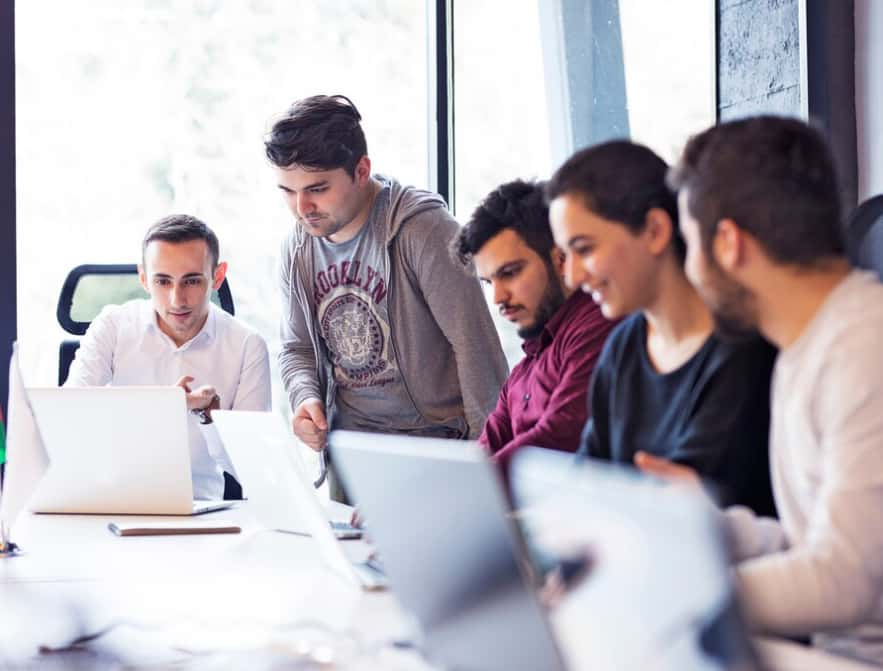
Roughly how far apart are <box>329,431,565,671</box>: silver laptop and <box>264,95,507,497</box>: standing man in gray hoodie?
153 cm

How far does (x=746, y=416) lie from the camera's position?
152 centimetres

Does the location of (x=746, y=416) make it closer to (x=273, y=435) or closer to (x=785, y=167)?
(x=785, y=167)

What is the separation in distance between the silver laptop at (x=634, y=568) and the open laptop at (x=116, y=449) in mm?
1565

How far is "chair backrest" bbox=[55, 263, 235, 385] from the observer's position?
3.09m

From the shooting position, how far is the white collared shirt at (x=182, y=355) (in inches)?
121

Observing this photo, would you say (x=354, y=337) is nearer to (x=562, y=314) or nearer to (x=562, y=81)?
(x=562, y=314)

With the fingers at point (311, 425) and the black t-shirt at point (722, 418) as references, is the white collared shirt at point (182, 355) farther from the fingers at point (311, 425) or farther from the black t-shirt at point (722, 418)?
the black t-shirt at point (722, 418)

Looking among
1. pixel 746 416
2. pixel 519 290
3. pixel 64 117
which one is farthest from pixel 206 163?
pixel 746 416

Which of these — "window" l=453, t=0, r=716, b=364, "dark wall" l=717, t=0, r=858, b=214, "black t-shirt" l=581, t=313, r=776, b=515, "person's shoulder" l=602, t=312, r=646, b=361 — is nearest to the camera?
"black t-shirt" l=581, t=313, r=776, b=515

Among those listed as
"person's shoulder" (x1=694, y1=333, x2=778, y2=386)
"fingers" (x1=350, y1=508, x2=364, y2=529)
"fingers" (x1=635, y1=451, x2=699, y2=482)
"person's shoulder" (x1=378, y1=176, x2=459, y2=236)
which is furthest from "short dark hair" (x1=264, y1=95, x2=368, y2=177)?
"fingers" (x1=635, y1=451, x2=699, y2=482)

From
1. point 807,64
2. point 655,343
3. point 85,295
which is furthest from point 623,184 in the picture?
point 85,295

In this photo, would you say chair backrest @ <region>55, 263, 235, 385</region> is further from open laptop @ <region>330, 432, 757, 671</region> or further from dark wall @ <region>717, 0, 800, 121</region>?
open laptop @ <region>330, 432, 757, 671</region>

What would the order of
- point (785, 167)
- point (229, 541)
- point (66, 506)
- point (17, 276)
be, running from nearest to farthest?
point (785, 167) < point (229, 541) < point (66, 506) < point (17, 276)

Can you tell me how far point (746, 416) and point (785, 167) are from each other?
34 centimetres
